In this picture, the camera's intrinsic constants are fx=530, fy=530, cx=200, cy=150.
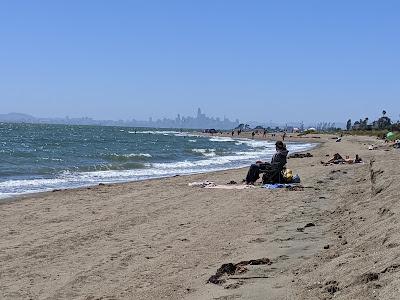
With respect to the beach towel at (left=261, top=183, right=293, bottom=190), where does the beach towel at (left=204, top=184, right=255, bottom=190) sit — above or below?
below

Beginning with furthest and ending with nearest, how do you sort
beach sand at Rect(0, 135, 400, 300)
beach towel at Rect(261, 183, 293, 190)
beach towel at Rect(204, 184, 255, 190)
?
beach towel at Rect(204, 184, 255, 190)
beach towel at Rect(261, 183, 293, 190)
beach sand at Rect(0, 135, 400, 300)

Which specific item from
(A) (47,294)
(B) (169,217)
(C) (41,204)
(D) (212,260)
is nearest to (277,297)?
(D) (212,260)

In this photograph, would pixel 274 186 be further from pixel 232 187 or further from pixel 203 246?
pixel 203 246

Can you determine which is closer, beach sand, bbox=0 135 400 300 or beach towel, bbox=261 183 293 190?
beach sand, bbox=0 135 400 300

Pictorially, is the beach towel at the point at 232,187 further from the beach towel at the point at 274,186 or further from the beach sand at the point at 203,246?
the beach sand at the point at 203,246

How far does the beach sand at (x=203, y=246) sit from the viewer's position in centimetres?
525

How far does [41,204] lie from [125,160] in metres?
18.7

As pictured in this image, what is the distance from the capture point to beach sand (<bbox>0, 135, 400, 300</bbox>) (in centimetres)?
525

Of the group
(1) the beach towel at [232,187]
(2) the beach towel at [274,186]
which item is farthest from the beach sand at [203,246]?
(1) the beach towel at [232,187]

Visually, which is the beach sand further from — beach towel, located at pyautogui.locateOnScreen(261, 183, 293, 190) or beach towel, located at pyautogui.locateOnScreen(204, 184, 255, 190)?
beach towel, located at pyautogui.locateOnScreen(204, 184, 255, 190)

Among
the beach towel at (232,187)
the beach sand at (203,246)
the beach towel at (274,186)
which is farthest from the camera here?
the beach towel at (232,187)

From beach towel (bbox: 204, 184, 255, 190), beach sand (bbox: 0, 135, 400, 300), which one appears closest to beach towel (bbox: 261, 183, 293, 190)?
beach towel (bbox: 204, 184, 255, 190)

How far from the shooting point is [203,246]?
8.08 metres

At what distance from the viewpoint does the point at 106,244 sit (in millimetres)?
8484
